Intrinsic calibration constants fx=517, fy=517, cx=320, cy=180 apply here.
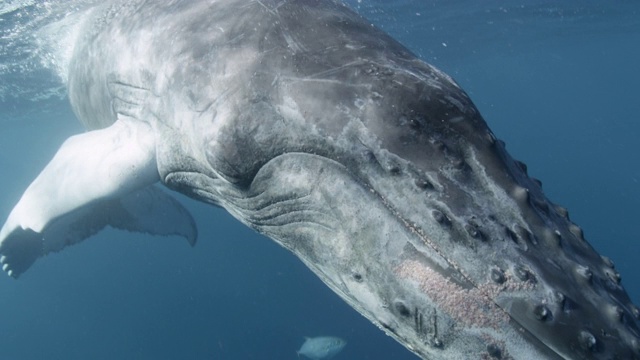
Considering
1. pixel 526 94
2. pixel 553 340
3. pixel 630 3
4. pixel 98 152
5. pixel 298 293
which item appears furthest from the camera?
pixel 526 94

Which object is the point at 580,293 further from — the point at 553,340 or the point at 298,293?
the point at 298,293

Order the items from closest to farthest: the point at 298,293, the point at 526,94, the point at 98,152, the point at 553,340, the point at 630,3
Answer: the point at 553,340, the point at 98,152, the point at 630,3, the point at 298,293, the point at 526,94

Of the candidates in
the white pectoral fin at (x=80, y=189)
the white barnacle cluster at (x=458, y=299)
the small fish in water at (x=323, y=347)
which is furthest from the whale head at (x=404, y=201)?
the small fish in water at (x=323, y=347)

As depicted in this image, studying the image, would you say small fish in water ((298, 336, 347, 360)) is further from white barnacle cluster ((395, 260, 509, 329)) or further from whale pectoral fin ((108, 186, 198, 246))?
white barnacle cluster ((395, 260, 509, 329))

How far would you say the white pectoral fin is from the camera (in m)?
5.45

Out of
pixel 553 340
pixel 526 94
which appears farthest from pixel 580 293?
pixel 526 94

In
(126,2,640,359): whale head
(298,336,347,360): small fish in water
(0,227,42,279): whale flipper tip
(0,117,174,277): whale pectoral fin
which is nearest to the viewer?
(126,2,640,359): whale head

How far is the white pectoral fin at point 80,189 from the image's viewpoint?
17.9 ft

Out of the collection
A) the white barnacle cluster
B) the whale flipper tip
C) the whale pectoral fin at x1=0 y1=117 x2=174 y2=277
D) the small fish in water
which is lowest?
the small fish in water

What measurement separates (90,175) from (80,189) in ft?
0.78

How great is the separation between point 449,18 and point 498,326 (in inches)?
1294

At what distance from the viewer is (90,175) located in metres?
5.78

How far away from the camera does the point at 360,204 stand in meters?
3.09

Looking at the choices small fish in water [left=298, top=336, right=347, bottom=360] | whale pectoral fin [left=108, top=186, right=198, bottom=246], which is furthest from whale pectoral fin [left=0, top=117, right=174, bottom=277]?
small fish in water [left=298, top=336, right=347, bottom=360]
